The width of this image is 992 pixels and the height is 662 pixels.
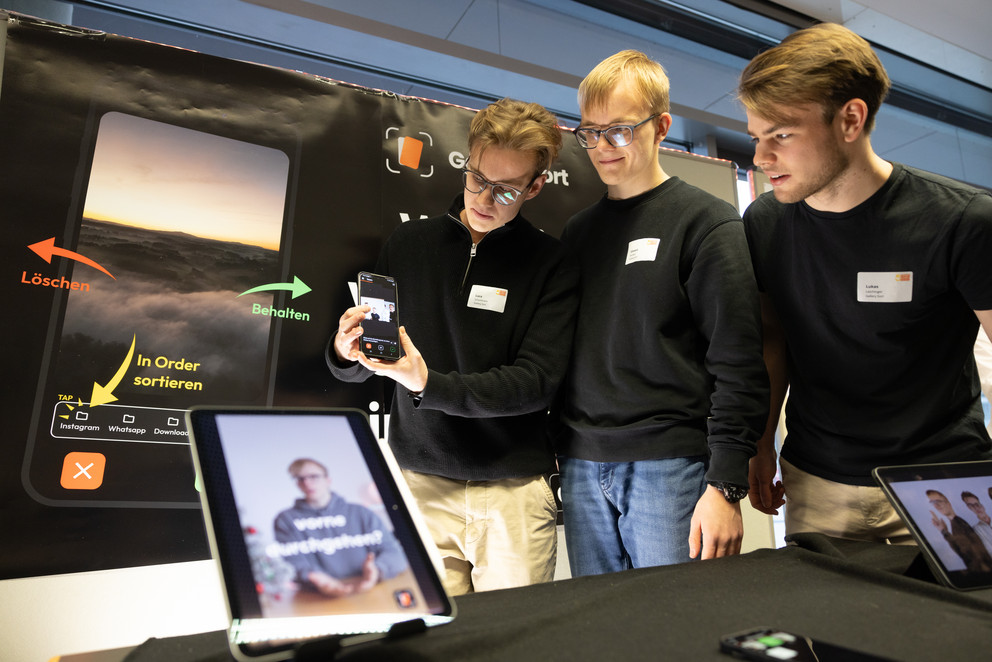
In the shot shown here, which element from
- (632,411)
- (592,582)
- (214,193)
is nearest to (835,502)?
(632,411)

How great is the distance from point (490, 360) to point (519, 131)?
564 mm

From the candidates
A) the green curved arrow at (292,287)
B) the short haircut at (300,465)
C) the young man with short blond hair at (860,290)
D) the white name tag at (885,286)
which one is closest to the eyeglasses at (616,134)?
the young man with short blond hair at (860,290)

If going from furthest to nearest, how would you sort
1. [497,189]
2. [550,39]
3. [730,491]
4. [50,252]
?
[550,39] < [50,252] < [497,189] < [730,491]

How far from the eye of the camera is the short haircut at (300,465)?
661mm

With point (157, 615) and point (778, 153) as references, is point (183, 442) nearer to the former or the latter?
point (157, 615)

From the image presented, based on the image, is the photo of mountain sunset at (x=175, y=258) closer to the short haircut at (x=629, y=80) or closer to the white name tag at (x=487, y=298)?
the white name tag at (x=487, y=298)

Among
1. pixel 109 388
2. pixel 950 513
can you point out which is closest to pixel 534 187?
pixel 950 513

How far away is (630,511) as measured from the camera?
1488 mm

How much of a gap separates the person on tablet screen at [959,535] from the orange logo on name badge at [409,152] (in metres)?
1.82

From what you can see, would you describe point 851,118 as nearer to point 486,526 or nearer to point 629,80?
point 629,80

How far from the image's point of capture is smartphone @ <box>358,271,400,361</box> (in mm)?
1322

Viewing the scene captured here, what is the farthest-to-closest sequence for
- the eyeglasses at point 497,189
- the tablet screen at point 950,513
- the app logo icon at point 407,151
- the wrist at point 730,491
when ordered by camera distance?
the app logo icon at point 407,151, the eyeglasses at point 497,189, the wrist at point 730,491, the tablet screen at point 950,513

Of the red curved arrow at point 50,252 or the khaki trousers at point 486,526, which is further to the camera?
the red curved arrow at point 50,252

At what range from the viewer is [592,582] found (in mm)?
854
